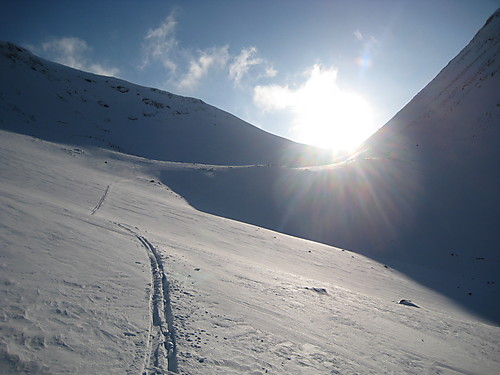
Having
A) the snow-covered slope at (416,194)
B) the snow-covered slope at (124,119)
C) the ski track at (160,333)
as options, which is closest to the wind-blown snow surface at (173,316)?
the ski track at (160,333)

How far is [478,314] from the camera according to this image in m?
9.02

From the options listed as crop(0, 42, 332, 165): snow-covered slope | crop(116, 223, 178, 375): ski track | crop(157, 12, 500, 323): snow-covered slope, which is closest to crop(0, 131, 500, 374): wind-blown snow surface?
crop(116, 223, 178, 375): ski track

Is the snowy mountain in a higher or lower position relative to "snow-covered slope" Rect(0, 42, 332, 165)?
lower

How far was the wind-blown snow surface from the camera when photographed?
8.76ft

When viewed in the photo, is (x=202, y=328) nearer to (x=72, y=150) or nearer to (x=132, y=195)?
(x=132, y=195)

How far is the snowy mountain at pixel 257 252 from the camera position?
3014mm

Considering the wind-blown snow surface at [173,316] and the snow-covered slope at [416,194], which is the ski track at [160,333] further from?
the snow-covered slope at [416,194]

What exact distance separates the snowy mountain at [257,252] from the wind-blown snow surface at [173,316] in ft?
0.08

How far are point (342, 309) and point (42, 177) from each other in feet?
36.5

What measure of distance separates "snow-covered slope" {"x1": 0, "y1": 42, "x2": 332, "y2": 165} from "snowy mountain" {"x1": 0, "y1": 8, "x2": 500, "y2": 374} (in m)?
0.53

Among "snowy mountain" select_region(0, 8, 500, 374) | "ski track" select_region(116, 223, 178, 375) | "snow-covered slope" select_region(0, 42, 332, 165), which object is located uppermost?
"snow-covered slope" select_region(0, 42, 332, 165)

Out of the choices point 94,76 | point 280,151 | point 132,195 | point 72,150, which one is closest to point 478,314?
point 132,195

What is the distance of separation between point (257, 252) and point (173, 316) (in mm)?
6027

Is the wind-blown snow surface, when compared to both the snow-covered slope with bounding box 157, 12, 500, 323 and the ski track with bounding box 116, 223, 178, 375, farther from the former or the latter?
the snow-covered slope with bounding box 157, 12, 500, 323
